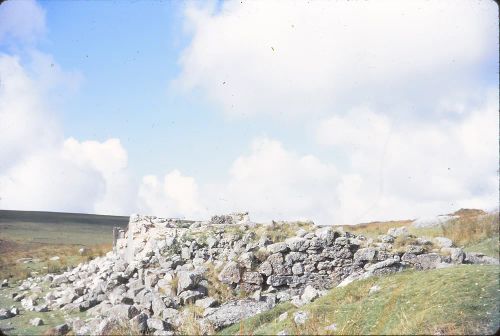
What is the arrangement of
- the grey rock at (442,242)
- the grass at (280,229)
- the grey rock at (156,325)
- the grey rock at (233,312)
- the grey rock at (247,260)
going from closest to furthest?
the grey rock at (156,325) < the grey rock at (233,312) < the grey rock at (247,260) < the grey rock at (442,242) < the grass at (280,229)

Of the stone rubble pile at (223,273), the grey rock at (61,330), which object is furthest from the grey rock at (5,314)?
the grey rock at (61,330)

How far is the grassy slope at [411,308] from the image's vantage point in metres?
7.62

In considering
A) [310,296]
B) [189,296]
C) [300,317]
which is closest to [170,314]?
[189,296]

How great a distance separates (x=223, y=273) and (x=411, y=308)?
834cm

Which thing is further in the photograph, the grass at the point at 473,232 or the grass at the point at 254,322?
the grass at the point at 473,232

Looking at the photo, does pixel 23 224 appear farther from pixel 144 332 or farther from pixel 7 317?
pixel 144 332

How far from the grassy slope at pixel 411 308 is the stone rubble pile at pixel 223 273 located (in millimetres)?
855

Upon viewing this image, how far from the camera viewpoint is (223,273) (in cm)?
1582

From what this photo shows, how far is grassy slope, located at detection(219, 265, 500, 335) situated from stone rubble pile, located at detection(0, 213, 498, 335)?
2.81 ft

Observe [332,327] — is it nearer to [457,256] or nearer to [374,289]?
[374,289]

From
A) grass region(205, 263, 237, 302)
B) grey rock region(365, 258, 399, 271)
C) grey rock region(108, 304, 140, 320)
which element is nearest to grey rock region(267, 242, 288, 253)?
grass region(205, 263, 237, 302)

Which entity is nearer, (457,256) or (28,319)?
(457,256)

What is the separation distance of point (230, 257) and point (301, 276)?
9.42 ft

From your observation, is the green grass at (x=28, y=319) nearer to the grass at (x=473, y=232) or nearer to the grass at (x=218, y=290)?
the grass at (x=218, y=290)
